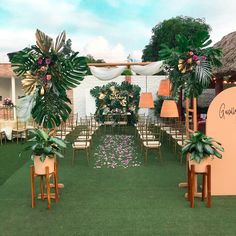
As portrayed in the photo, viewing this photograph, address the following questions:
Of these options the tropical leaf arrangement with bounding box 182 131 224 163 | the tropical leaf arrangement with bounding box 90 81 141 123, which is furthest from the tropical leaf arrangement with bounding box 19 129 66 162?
the tropical leaf arrangement with bounding box 90 81 141 123

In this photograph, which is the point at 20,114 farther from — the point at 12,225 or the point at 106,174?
the point at 106,174

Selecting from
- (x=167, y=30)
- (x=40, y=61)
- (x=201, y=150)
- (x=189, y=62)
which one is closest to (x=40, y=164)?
(x=40, y=61)

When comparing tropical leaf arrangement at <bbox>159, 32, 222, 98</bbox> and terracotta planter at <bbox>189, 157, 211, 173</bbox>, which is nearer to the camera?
terracotta planter at <bbox>189, 157, 211, 173</bbox>

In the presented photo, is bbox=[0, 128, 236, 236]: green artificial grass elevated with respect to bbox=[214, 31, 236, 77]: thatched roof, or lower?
lower

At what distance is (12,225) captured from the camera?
4102mm

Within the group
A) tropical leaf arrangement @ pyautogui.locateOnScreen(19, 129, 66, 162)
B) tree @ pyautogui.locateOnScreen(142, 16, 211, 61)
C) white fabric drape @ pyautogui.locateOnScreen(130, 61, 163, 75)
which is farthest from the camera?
tree @ pyautogui.locateOnScreen(142, 16, 211, 61)

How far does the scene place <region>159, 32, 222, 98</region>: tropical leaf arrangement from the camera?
4936 mm

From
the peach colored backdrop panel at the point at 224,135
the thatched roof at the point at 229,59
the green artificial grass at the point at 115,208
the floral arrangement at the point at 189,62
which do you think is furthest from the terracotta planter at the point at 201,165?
the thatched roof at the point at 229,59

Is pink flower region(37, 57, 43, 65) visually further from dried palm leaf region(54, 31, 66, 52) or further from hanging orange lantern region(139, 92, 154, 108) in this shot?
hanging orange lantern region(139, 92, 154, 108)

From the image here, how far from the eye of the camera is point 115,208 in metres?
4.60

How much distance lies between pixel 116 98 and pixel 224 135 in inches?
376

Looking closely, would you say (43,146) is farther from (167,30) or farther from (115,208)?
(167,30)

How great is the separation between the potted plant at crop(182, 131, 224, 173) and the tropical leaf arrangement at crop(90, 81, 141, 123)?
9.10m

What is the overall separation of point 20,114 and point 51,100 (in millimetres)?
527
